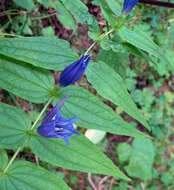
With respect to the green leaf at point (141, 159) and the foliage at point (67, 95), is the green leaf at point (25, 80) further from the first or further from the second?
the green leaf at point (141, 159)

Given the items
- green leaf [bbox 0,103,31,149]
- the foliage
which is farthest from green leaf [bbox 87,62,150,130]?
green leaf [bbox 0,103,31,149]

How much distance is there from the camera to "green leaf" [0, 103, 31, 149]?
112 centimetres

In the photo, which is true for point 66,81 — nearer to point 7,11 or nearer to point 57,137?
point 57,137

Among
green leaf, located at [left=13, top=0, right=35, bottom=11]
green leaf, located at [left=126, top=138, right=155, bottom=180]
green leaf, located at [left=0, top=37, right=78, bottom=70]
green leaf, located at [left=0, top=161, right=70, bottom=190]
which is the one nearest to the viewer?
green leaf, located at [left=0, top=161, right=70, bottom=190]

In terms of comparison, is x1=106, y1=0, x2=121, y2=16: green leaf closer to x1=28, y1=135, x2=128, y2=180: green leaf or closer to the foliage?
the foliage

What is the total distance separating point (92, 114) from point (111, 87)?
116mm

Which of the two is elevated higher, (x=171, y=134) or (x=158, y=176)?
(x=171, y=134)

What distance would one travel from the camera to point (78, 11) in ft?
4.41

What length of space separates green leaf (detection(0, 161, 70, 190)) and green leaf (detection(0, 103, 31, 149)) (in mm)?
65

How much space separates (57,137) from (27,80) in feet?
0.77

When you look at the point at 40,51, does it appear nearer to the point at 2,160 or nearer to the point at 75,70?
the point at 75,70

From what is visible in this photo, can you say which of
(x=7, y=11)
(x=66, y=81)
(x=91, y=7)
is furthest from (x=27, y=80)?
(x=91, y=7)

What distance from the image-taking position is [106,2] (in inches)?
54.8

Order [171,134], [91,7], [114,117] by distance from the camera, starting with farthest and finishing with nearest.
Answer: [171,134], [91,7], [114,117]
